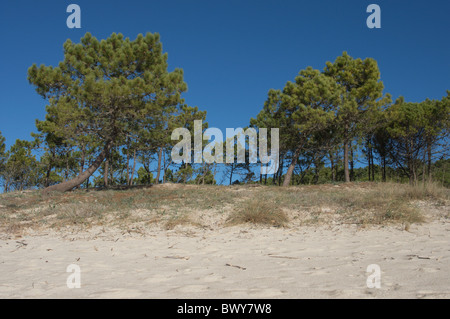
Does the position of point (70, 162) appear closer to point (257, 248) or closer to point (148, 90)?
point (148, 90)

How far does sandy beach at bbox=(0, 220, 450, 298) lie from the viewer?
109 inches

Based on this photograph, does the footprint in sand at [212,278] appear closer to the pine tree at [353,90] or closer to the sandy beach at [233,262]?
the sandy beach at [233,262]

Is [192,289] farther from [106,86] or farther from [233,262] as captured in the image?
[106,86]

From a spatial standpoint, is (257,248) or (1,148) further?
(1,148)

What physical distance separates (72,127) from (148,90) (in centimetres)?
382

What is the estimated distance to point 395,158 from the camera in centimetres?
2528

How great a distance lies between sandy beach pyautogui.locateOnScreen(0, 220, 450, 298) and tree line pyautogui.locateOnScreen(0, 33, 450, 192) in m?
5.59

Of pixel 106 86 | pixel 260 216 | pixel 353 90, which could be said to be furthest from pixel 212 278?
pixel 353 90

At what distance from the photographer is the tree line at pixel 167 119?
14.8 meters

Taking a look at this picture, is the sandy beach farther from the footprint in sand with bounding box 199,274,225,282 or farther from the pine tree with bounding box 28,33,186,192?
the pine tree with bounding box 28,33,186,192

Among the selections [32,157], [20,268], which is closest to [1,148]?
[32,157]

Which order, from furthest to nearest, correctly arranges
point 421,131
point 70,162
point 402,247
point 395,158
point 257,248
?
point 70,162, point 395,158, point 421,131, point 257,248, point 402,247

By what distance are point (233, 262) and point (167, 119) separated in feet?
40.6

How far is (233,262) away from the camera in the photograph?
164 inches
